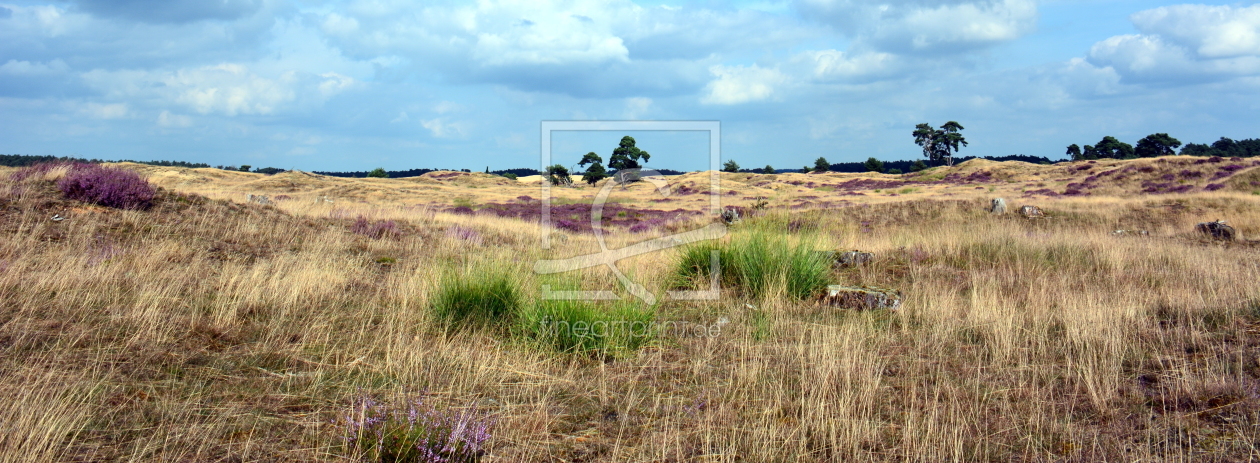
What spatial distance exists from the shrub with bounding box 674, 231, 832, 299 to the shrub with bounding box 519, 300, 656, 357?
7.40 feet

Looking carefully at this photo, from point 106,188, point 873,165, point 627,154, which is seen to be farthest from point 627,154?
point 106,188

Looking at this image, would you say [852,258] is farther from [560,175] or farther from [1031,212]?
[560,175]

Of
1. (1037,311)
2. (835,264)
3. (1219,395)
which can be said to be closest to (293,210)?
(835,264)

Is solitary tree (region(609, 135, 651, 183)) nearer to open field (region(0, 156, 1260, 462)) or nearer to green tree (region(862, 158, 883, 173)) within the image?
green tree (region(862, 158, 883, 173))

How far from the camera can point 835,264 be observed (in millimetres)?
10266

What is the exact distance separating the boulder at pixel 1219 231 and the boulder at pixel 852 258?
33.3 ft

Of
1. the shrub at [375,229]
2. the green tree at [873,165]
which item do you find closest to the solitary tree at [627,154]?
the green tree at [873,165]

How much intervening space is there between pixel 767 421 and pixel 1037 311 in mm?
4330

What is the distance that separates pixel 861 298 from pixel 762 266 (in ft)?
4.01

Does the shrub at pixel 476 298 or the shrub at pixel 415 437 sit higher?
the shrub at pixel 476 298

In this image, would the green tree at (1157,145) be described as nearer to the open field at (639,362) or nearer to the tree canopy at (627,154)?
the tree canopy at (627,154)

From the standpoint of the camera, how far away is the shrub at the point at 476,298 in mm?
6000

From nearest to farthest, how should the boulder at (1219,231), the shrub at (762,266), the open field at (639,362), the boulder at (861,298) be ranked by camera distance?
the open field at (639,362) → the boulder at (861,298) → the shrub at (762,266) → the boulder at (1219,231)

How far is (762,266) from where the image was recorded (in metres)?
7.81
